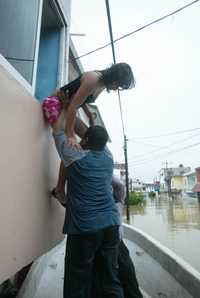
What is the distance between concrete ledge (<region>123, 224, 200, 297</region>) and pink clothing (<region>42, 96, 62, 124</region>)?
1948 mm

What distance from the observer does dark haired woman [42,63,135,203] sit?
1723 mm

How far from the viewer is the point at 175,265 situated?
9.39ft

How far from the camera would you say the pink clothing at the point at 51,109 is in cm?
187

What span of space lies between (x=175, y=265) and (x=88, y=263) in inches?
67.1

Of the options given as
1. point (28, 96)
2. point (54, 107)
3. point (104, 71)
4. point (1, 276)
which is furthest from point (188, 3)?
point (1, 276)

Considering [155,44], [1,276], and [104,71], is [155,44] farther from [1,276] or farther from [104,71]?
[1,276]

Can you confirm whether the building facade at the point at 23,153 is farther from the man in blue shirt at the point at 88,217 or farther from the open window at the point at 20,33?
the man in blue shirt at the point at 88,217

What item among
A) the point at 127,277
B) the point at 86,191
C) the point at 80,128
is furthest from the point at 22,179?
the point at 127,277

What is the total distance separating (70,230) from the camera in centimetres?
158

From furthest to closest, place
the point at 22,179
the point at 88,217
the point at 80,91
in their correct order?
the point at 80,91, the point at 88,217, the point at 22,179

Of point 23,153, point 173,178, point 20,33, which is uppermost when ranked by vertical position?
point 173,178

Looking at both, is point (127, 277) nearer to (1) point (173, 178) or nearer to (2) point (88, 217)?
(2) point (88, 217)

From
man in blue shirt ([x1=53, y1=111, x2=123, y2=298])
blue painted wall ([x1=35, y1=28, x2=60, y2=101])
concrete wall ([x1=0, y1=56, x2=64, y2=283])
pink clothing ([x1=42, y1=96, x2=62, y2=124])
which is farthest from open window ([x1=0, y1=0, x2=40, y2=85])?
blue painted wall ([x1=35, y1=28, x2=60, y2=101])

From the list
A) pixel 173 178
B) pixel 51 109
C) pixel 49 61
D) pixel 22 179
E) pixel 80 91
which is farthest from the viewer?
pixel 173 178
